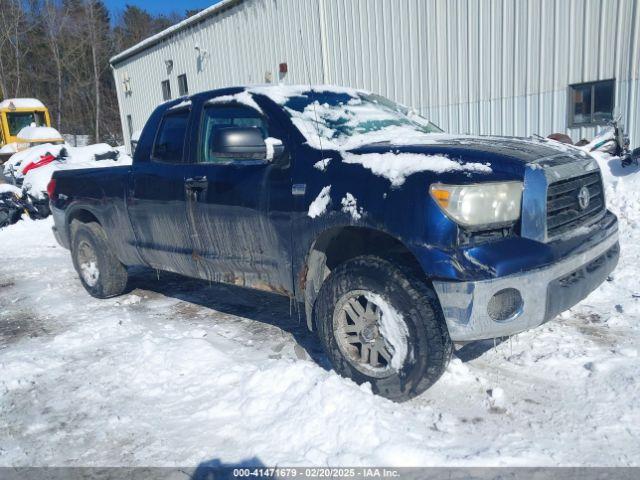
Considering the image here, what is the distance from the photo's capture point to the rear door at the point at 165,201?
13.4 feet

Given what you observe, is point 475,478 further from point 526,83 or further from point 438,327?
point 526,83

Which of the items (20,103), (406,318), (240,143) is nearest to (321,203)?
(240,143)

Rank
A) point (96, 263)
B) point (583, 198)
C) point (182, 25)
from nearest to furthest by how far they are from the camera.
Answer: point (583, 198) → point (96, 263) → point (182, 25)

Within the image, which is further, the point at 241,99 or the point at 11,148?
the point at 11,148

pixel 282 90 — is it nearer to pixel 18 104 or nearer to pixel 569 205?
pixel 569 205

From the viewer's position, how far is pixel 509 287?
2.50m

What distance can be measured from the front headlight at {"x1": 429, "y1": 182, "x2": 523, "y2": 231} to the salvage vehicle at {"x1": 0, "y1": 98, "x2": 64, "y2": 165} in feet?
70.3

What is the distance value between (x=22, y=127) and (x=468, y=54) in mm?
21137

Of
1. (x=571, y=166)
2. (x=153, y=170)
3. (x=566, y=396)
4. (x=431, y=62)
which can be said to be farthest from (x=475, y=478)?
(x=431, y=62)

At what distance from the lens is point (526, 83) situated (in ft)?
29.1

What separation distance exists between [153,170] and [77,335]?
149 centimetres

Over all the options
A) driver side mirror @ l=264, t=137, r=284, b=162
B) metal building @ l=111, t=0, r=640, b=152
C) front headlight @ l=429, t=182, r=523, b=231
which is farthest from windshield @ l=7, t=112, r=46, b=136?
front headlight @ l=429, t=182, r=523, b=231

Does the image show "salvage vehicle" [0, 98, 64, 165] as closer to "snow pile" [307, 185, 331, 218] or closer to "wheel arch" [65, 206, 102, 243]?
"wheel arch" [65, 206, 102, 243]

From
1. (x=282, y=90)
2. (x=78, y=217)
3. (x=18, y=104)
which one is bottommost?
(x=78, y=217)
